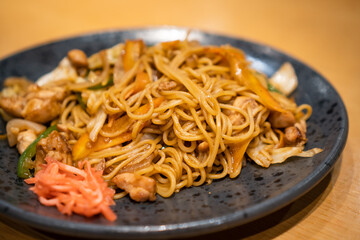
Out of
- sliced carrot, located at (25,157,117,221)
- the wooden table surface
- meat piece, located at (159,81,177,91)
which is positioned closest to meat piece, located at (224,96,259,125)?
meat piece, located at (159,81,177,91)

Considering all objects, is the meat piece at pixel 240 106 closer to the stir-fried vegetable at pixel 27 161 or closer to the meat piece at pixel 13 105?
the stir-fried vegetable at pixel 27 161

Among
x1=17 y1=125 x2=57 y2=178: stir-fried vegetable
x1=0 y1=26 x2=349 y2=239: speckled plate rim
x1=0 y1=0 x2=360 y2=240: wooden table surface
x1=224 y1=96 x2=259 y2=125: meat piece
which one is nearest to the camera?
x1=0 y1=26 x2=349 y2=239: speckled plate rim

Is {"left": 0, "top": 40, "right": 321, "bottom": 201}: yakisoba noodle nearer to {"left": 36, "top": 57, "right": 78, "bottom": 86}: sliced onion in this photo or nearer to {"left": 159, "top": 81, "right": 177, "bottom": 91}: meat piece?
{"left": 159, "top": 81, "right": 177, "bottom": 91}: meat piece

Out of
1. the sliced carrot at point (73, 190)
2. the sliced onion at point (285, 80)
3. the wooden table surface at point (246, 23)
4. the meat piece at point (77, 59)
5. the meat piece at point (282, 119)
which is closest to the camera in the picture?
the sliced carrot at point (73, 190)

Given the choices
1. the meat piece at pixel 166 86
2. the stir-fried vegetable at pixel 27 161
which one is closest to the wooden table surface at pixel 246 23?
the meat piece at pixel 166 86

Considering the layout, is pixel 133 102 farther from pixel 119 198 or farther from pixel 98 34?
pixel 98 34

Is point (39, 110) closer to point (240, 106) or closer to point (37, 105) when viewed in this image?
point (37, 105)

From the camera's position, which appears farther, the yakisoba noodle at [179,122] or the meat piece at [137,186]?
the yakisoba noodle at [179,122]
